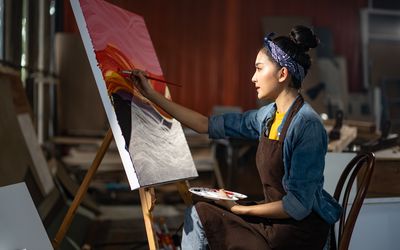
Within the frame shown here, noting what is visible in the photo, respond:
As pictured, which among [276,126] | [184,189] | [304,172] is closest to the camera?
[304,172]

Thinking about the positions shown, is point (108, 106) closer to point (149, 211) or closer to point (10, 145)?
point (149, 211)

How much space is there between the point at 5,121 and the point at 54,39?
230 cm

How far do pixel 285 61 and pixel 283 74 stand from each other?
0.05m

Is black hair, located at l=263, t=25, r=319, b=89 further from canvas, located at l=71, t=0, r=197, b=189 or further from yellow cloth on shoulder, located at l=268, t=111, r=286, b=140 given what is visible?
canvas, located at l=71, t=0, r=197, b=189

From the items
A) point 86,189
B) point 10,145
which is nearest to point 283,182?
point 86,189

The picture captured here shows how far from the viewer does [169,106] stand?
2115 millimetres

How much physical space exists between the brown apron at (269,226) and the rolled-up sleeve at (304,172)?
7cm

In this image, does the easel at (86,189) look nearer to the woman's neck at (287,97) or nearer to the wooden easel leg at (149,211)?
the wooden easel leg at (149,211)

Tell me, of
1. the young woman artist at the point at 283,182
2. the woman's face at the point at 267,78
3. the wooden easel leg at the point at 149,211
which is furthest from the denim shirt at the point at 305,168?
the wooden easel leg at the point at 149,211

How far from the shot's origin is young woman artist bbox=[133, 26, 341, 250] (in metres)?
1.71

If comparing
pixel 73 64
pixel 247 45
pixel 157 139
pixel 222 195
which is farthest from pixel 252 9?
pixel 222 195

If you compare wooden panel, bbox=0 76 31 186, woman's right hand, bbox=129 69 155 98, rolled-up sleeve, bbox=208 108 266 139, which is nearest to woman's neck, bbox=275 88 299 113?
rolled-up sleeve, bbox=208 108 266 139

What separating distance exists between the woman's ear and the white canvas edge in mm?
641

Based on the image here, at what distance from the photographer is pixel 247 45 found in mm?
5727
